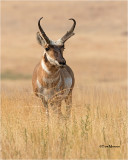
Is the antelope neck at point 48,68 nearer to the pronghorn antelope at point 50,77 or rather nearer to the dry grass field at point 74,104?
the pronghorn antelope at point 50,77

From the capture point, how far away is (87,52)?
4094 cm

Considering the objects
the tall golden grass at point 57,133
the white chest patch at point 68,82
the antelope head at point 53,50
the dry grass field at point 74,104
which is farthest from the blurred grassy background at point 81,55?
the tall golden grass at point 57,133

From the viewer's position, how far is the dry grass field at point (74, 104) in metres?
6.96

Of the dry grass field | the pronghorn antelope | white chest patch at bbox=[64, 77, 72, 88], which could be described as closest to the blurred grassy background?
the dry grass field

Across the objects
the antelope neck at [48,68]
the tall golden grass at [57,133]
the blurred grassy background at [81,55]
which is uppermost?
the blurred grassy background at [81,55]

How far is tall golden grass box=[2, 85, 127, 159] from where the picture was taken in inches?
268

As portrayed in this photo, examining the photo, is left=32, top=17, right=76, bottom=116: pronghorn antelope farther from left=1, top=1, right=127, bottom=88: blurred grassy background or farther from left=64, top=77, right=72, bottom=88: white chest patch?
left=1, top=1, right=127, bottom=88: blurred grassy background

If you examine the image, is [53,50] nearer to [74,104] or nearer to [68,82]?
[68,82]

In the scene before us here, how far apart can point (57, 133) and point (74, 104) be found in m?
1.26

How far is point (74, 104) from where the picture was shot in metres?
8.61

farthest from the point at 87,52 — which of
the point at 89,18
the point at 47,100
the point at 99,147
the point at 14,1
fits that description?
the point at 14,1

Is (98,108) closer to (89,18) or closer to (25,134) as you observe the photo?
(25,134)

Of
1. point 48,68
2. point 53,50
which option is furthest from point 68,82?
point 53,50

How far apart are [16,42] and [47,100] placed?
38.6 m
